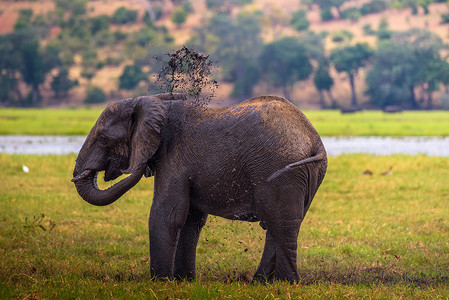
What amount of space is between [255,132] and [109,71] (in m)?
89.8

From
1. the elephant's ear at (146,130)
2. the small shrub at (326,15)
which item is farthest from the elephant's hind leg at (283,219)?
the small shrub at (326,15)

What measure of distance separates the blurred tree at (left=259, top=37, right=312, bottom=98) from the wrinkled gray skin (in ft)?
252

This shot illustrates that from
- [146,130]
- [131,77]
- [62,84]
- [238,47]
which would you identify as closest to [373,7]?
[238,47]

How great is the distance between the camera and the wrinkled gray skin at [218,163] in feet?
21.0

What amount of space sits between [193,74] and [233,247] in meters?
3.05

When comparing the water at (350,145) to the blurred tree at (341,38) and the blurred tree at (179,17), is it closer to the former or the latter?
the blurred tree at (341,38)

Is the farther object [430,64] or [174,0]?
[174,0]

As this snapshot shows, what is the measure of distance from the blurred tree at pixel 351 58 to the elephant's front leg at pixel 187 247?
247ft

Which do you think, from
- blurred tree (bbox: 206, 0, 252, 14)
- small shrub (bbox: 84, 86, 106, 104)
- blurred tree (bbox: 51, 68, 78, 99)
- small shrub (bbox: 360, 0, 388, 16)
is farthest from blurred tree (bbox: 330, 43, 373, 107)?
blurred tree (bbox: 206, 0, 252, 14)

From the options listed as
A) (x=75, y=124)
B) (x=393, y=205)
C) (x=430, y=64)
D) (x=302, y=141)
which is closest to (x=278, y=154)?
(x=302, y=141)

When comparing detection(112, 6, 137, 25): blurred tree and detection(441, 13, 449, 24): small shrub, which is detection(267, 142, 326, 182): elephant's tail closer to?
detection(441, 13, 449, 24): small shrub

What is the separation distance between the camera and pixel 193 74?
7070mm

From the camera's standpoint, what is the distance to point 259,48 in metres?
89.9

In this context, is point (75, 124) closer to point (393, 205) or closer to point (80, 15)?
point (393, 205)
